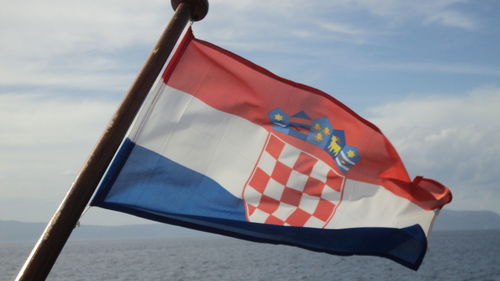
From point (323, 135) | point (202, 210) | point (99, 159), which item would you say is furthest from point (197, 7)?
point (323, 135)

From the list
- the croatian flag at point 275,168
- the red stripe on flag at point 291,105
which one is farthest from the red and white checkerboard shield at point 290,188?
the red stripe on flag at point 291,105

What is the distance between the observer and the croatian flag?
519 cm

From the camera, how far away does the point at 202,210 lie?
5199mm

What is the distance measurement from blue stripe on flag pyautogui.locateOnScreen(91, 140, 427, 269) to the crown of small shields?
0.71 m

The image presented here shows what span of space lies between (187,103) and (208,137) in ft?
1.27

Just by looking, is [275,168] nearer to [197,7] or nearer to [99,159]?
[197,7]

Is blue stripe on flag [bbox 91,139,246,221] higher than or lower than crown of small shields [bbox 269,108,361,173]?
lower

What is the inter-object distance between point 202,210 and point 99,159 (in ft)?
5.83

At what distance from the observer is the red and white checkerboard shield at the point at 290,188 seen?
5398 millimetres

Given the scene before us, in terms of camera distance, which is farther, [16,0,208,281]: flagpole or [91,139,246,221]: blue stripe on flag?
[91,139,246,221]: blue stripe on flag

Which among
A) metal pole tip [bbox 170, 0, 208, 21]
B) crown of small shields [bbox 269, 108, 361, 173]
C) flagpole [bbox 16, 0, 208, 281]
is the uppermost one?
metal pole tip [bbox 170, 0, 208, 21]

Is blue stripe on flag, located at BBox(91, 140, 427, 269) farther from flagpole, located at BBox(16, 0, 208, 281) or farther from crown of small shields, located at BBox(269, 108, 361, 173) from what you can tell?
flagpole, located at BBox(16, 0, 208, 281)

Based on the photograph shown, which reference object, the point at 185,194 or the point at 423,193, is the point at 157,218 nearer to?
the point at 185,194

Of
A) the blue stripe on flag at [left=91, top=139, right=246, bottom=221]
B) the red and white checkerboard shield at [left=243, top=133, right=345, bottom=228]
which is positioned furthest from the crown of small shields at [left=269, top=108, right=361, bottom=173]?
the blue stripe on flag at [left=91, top=139, right=246, bottom=221]
